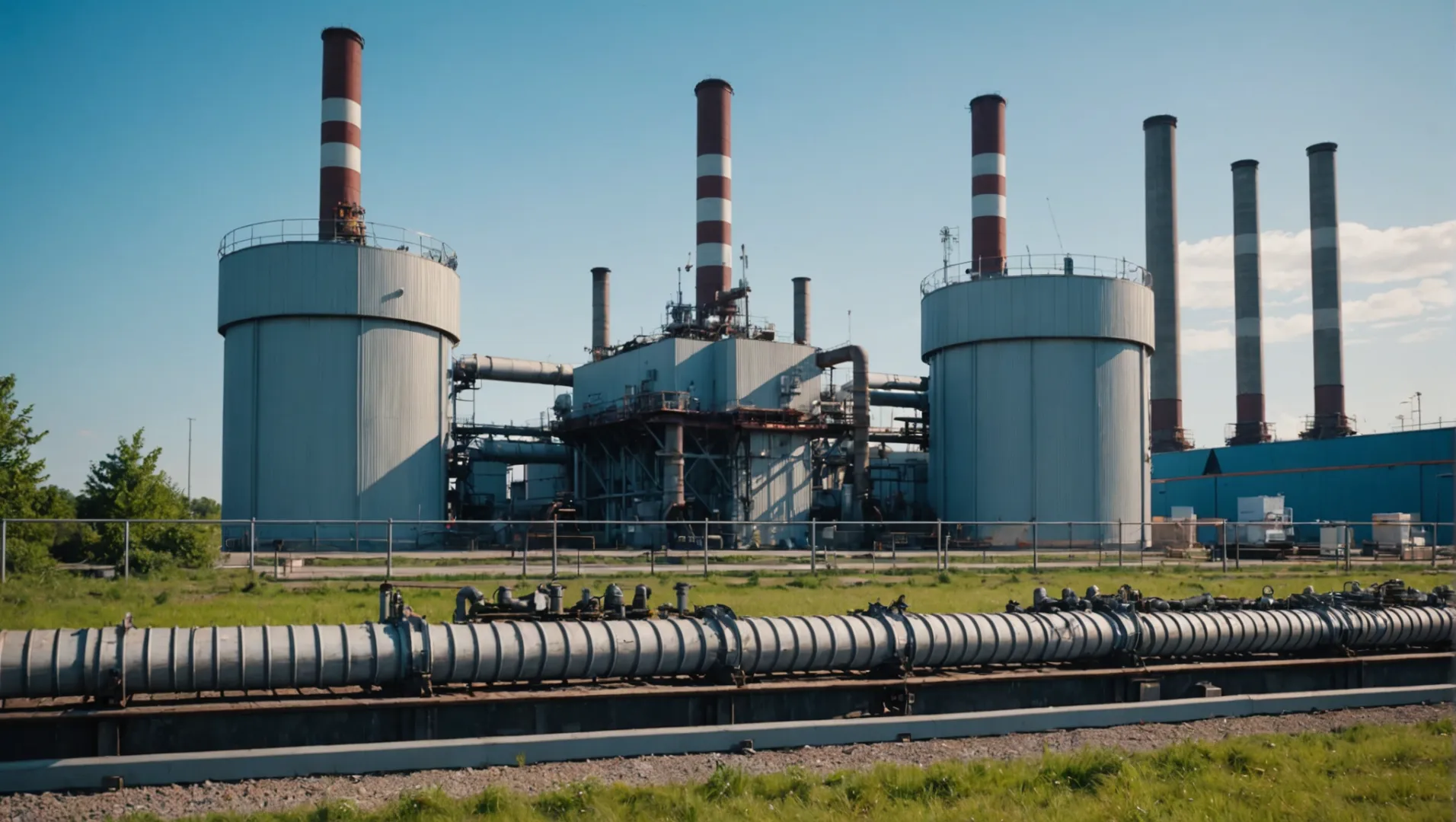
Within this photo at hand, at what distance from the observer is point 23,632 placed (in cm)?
1146

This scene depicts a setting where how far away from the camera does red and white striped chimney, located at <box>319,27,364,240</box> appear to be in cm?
4628

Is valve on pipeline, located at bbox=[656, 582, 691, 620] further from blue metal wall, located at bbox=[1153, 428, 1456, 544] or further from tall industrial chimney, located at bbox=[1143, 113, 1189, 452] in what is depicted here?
tall industrial chimney, located at bbox=[1143, 113, 1189, 452]

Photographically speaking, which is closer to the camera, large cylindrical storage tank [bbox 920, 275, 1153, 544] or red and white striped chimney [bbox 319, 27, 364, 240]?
red and white striped chimney [bbox 319, 27, 364, 240]

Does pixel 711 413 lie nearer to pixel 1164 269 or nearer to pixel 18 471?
pixel 18 471

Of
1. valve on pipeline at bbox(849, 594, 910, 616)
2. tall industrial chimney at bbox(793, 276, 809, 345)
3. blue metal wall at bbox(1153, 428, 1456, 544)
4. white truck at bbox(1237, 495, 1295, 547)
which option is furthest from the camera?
tall industrial chimney at bbox(793, 276, 809, 345)

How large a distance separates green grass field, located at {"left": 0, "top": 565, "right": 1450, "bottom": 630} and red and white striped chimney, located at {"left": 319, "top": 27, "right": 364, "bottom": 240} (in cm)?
2265

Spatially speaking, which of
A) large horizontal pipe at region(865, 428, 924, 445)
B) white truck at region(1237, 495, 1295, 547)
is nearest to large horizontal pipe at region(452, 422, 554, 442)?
large horizontal pipe at region(865, 428, 924, 445)

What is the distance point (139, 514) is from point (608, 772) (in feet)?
109

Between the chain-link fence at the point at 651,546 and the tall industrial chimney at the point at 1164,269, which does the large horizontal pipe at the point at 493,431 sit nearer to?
the chain-link fence at the point at 651,546

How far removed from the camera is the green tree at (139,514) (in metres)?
29.2

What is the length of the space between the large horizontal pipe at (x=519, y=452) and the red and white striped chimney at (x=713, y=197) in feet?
33.0

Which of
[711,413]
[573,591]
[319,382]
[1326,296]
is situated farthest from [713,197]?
[1326,296]

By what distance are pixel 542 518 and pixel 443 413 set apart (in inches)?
314

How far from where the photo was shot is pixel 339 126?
4659 cm
